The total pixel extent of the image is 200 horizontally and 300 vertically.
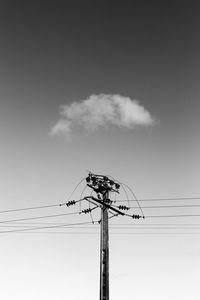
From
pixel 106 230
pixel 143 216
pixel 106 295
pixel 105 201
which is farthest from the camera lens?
pixel 143 216

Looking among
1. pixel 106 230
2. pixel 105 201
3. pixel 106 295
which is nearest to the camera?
pixel 106 295

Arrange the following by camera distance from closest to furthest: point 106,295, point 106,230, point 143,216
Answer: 1. point 106,295
2. point 106,230
3. point 143,216

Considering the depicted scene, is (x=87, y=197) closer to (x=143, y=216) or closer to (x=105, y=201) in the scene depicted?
(x=105, y=201)

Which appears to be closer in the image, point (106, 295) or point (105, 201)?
point (106, 295)

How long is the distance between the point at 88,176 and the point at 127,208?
279cm

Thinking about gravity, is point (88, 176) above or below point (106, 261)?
above

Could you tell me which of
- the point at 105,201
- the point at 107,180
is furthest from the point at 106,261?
the point at 107,180

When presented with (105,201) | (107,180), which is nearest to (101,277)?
(105,201)

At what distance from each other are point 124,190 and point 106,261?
455 cm

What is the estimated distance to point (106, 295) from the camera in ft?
50.4

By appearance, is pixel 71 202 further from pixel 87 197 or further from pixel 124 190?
pixel 124 190

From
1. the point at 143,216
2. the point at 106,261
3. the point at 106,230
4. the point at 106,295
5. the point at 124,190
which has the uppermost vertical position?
the point at 124,190

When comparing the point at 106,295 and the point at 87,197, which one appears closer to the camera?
the point at 106,295

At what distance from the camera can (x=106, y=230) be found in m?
16.7
